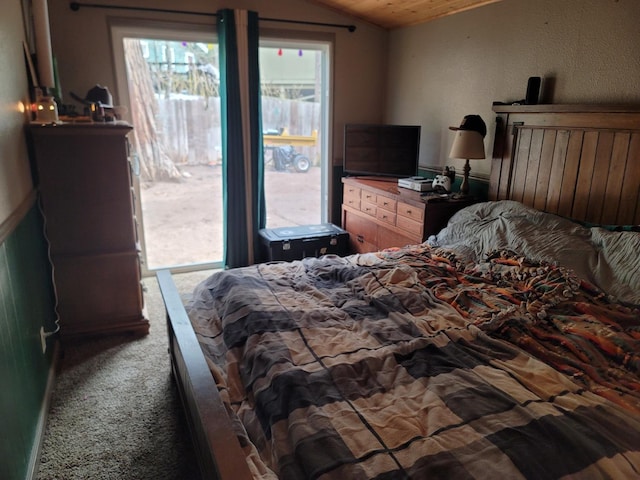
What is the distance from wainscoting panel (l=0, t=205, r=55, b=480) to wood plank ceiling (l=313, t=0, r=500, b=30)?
3.01 meters

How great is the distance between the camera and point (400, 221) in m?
3.47

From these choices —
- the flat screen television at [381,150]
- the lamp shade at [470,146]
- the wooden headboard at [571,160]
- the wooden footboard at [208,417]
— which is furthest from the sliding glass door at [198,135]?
the wooden footboard at [208,417]

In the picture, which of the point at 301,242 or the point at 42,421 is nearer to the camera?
the point at 42,421

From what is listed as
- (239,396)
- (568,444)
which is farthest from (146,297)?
(568,444)

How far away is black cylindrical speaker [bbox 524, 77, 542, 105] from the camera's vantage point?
2885 mm

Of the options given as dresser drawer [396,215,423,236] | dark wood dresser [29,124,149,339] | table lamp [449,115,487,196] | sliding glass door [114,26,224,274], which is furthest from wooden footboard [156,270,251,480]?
sliding glass door [114,26,224,274]

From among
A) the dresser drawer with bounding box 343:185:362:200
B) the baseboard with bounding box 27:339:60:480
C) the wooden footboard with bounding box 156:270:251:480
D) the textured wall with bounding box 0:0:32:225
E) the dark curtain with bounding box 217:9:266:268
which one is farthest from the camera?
the dresser drawer with bounding box 343:185:362:200

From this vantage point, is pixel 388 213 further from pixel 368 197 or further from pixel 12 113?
pixel 12 113

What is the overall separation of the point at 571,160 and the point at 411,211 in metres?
1.07

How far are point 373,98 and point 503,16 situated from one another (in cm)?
157

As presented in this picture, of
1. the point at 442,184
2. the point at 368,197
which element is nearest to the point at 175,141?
the point at 368,197

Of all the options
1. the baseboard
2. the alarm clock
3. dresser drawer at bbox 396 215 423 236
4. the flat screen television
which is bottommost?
the baseboard

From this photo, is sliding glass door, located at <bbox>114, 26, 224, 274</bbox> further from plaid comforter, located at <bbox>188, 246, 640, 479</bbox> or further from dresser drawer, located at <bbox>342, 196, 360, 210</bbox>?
plaid comforter, located at <bbox>188, 246, 640, 479</bbox>

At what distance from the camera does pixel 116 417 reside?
217 centimetres
